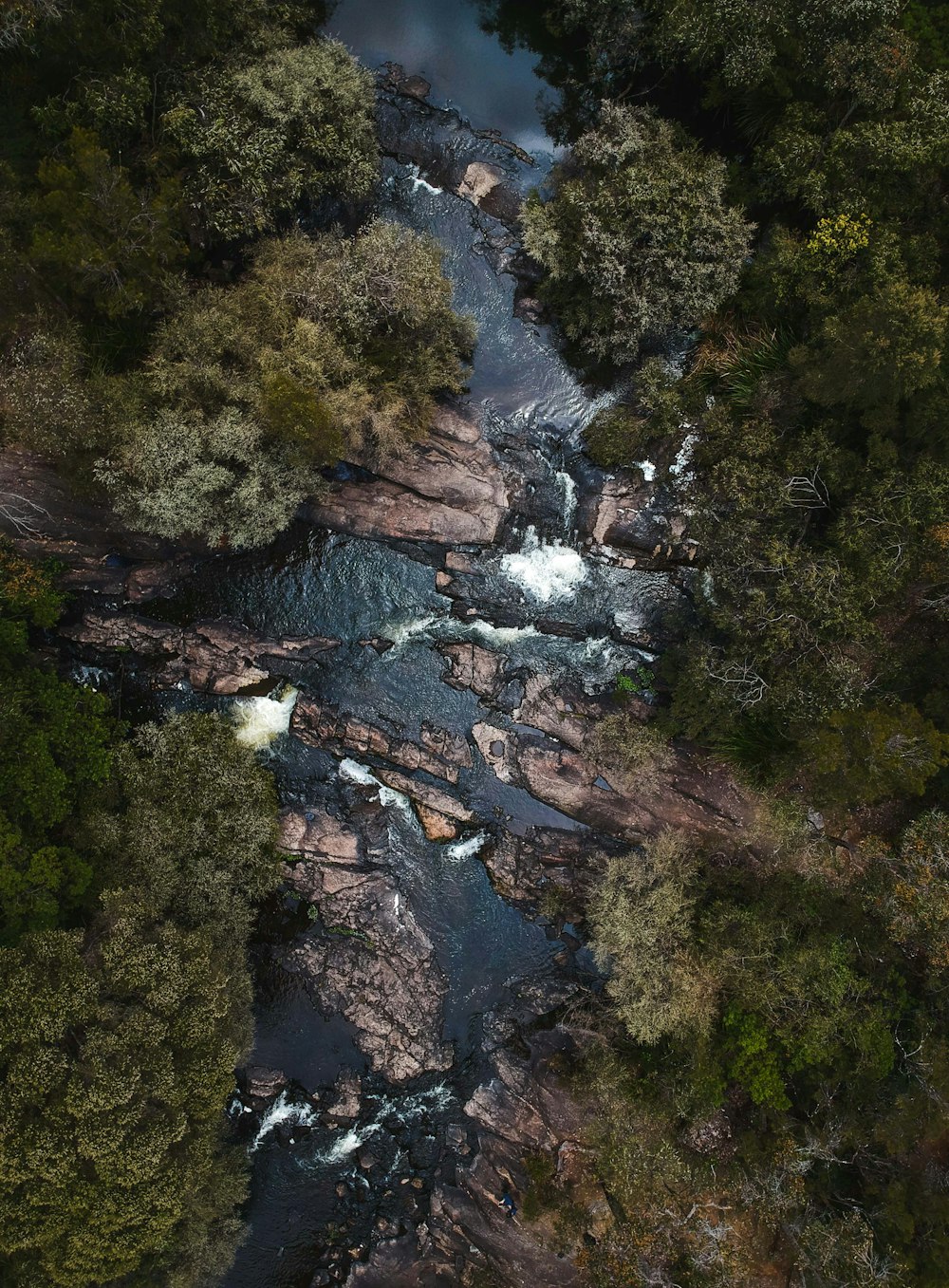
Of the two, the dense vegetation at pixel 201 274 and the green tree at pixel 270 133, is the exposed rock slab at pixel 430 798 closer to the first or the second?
the dense vegetation at pixel 201 274

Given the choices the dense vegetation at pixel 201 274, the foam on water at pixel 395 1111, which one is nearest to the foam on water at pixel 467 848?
the foam on water at pixel 395 1111

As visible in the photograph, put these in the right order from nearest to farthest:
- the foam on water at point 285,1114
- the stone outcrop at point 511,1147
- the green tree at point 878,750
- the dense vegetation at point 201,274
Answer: the dense vegetation at point 201,274
the green tree at point 878,750
the stone outcrop at point 511,1147
the foam on water at point 285,1114

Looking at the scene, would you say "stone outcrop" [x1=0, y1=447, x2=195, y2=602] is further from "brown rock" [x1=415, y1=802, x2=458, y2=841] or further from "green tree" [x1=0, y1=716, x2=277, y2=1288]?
"brown rock" [x1=415, y1=802, x2=458, y2=841]

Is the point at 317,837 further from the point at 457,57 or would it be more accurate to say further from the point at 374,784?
the point at 457,57

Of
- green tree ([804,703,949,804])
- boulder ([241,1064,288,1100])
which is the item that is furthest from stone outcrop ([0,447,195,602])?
green tree ([804,703,949,804])

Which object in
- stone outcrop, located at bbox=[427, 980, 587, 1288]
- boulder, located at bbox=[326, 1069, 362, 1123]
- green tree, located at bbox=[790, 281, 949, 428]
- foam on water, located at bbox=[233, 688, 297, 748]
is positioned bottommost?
boulder, located at bbox=[326, 1069, 362, 1123]

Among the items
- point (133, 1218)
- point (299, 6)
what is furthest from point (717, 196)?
point (133, 1218)

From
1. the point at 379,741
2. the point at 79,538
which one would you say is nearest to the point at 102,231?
the point at 79,538
